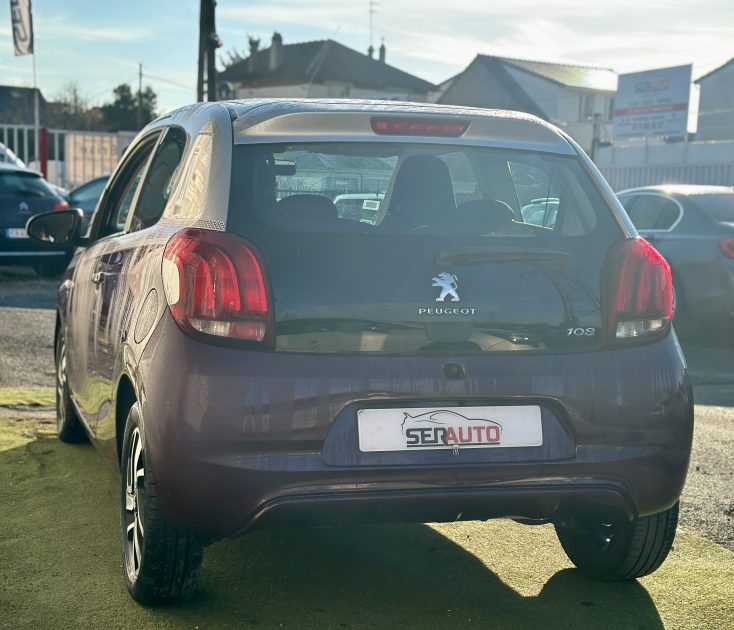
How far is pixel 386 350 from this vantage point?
11.3 ft

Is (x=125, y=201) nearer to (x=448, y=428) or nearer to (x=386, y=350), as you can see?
(x=386, y=350)

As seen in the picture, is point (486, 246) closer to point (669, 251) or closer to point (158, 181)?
point (158, 181)

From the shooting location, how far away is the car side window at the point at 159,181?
4.31 meters

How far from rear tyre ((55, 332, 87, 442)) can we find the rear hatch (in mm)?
2572

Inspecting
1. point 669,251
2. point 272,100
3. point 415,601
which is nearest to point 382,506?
point 415,601

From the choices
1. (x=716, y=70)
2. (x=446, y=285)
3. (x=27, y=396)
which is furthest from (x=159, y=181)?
(x=716, y=70)

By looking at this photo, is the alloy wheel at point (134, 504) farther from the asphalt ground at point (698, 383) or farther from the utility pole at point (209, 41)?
the utility pole at point (209, 41)

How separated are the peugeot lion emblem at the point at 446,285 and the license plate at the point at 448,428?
335mm

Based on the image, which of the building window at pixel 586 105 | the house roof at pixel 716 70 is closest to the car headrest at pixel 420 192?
the house roof at pixel 716 70

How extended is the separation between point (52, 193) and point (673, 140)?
31.4 metres

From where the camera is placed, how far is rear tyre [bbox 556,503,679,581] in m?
3.92

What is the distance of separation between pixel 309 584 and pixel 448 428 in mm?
943

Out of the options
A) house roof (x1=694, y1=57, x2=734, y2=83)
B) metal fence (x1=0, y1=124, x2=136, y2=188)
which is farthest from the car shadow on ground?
house roof (x1=694, y1=57, x2=734, y2=83)

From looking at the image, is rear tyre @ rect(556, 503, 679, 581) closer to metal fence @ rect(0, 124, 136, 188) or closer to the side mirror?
the side mirror
